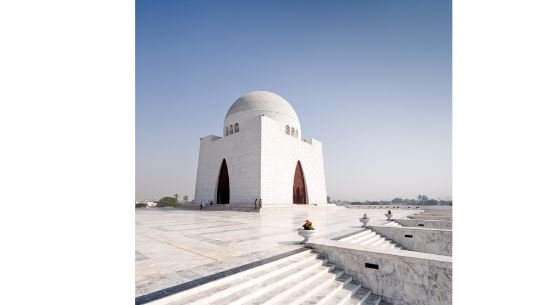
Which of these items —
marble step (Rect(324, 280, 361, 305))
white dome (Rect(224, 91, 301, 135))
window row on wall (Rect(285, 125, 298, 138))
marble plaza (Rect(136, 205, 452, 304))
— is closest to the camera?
marble plaza (Rect(136, 205, 452, 304))

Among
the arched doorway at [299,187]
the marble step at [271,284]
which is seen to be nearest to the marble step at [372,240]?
the marble step at [271,284]

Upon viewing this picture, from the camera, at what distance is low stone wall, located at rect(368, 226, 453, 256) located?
9422mm

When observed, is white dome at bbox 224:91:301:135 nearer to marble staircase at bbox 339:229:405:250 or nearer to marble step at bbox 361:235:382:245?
marble staircase at bbox 339:229:405:250

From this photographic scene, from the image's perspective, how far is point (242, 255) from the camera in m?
5.17

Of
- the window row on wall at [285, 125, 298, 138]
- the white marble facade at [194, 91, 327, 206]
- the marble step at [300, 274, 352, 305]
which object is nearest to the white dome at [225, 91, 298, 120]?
the white marble facade at [194, 91, 327, 206]

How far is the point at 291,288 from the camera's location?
4266mm

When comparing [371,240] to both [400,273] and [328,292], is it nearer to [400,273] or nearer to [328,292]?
[400,273]

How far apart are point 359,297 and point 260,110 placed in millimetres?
23592

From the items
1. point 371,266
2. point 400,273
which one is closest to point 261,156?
point 371,266

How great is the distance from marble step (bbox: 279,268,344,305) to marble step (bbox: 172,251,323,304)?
39cm
